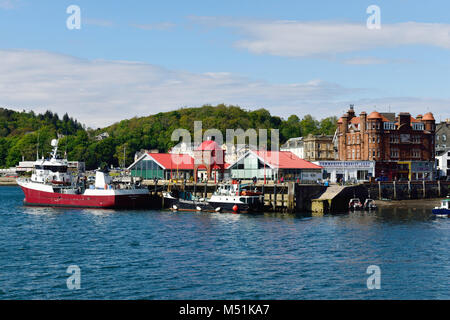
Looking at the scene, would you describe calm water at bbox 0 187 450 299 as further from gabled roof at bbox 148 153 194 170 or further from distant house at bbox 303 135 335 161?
distant house at bbox 303 135 335 161

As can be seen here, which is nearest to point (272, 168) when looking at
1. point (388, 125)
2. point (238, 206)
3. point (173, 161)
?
point (238, 206)

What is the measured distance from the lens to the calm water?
3331 cm

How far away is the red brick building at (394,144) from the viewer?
107062mm

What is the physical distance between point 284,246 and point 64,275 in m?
20.3

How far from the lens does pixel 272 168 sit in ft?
303

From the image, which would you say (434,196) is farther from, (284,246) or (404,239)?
(284,246)

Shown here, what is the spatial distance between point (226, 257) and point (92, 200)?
157 ft

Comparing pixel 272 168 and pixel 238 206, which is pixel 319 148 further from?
pixel 238 206

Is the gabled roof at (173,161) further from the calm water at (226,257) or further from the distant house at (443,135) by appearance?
the distant house at (443,135)

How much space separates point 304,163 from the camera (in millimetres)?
96875

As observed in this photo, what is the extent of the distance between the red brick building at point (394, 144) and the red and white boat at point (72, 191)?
158 ft

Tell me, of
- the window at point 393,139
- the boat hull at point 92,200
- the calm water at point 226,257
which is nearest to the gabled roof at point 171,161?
the boat hull at point 92,200

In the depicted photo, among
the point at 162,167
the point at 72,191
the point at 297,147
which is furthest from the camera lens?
the point at 297,147
